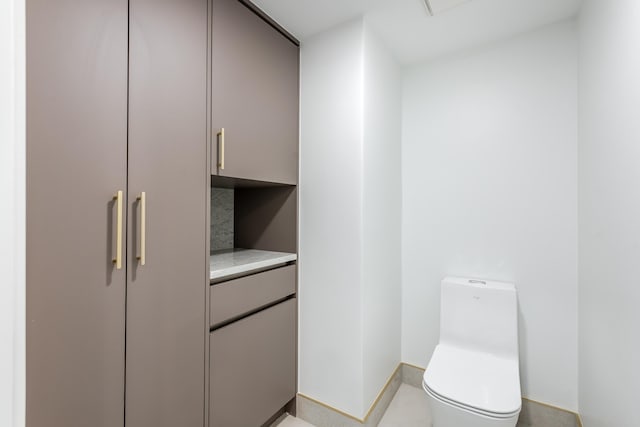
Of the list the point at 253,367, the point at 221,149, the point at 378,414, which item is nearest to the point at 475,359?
the point at 378,414

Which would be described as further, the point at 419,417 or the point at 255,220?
the point at 255,220

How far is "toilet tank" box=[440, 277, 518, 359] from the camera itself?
169cm

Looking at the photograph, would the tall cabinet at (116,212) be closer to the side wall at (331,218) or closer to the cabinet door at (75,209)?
the cabinet door at (75,209)

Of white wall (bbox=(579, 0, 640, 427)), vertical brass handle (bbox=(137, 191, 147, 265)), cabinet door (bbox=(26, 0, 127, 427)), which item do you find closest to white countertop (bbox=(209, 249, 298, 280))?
vertical brass handle (bbox=(137, 191, 147, 265))

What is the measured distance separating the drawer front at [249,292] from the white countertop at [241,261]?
1.7 inches

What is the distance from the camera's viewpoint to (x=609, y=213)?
119 cm

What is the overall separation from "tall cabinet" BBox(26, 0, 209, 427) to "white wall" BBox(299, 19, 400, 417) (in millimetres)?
683

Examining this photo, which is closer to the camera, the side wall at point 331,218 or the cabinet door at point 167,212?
the cabinet door at point 167,212

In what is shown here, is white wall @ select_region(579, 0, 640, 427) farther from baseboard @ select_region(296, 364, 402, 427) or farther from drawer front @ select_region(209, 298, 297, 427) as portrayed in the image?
drawer front @ select_region(209, 298, 297, 427)

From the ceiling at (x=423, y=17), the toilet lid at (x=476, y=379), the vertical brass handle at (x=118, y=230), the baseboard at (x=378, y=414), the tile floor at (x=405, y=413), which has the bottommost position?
the tile floor at (x=405, y=413)

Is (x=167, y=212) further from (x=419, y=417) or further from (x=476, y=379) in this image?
(x=419, y=417)

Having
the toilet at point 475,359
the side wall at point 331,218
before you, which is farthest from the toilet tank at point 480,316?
the side wall at point 331,218

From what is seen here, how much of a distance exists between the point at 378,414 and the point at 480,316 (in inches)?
32.8

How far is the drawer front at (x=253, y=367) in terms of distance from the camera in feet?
4.50
